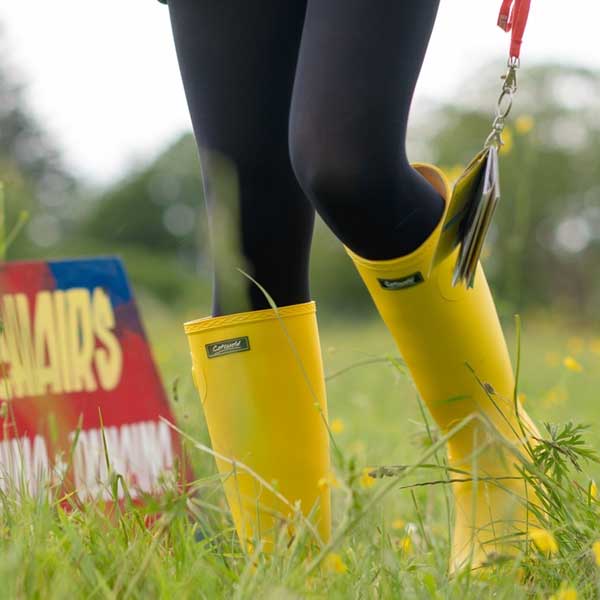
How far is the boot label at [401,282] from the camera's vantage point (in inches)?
47.6

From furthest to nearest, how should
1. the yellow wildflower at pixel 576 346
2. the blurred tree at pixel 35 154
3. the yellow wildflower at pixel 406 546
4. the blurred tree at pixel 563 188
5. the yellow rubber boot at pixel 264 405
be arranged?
the blurred tree at pixel 35 154
the blurred tree at pixel 563 188
the yellow wildflower at pixel 576 346
the yellow rubber boot at pixel 264 405
the yellow wildflower at pixel 406 546

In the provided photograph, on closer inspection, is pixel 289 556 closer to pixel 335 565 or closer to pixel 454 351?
pixel 335 565

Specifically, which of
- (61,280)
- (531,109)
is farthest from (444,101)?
(61,280)

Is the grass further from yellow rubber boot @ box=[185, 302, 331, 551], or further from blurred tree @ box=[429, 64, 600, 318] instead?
blurred tree @ box=[429, 64, 600, 318]

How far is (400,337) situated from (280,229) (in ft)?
0.73

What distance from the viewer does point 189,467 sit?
1.56 m

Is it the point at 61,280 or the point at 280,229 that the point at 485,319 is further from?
A: the point at 61,280

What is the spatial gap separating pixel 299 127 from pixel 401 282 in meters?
0.25

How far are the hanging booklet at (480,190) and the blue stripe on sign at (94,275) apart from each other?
3.07 ft

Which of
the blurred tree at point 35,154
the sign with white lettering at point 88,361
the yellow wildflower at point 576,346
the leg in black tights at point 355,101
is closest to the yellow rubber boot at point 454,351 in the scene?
the leg in black tights at point 355,101

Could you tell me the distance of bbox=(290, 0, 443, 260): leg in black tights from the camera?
108 cm

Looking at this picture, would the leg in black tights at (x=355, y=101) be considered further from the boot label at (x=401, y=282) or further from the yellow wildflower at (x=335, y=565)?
the yellow wildflower at (x=335, y=565)

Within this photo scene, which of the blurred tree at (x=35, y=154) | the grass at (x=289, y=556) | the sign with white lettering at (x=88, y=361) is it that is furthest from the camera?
the blurred tree at (x=35, y=154)

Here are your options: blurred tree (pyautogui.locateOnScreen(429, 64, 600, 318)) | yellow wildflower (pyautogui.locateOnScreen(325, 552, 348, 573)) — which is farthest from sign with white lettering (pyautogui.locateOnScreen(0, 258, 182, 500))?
blurred tree (pyautogui.locateOnScreen(429, 64, 600, 318))
